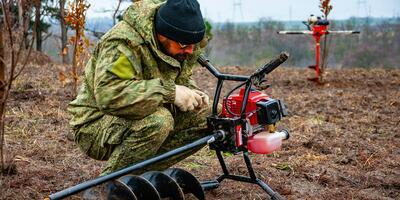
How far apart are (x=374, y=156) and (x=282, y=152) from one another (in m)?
0.78

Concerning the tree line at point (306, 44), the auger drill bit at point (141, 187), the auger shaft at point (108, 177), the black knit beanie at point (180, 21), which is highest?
the black knit beanie at point (180, 21)

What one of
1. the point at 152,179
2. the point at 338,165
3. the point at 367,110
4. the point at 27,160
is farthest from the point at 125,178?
the point at 367,110

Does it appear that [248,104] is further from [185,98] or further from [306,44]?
[306,44]

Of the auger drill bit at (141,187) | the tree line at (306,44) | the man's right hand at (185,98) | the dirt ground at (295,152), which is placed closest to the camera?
the auger drill bit at (141,187)

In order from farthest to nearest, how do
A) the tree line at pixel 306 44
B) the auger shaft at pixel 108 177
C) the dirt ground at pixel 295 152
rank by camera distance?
the tree line at pixel 306 44 → the dirt ground at pixel 295 152 → the auger shaft at pixel 108 177

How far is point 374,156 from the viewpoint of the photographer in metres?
4.68

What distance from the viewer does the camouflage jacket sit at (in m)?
2.84

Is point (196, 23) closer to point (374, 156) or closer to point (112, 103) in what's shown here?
point (112, 103)

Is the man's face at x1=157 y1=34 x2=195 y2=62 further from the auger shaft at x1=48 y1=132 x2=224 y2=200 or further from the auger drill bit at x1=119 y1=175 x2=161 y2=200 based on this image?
the auger drill bit at x1=119 y1=175 x2=161 y2=200

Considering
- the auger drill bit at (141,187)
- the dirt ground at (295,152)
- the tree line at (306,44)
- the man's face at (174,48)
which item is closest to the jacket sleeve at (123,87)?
the man's face at (174,48)

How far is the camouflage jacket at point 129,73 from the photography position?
284cm

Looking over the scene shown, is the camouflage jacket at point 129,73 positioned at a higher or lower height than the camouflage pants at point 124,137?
higher

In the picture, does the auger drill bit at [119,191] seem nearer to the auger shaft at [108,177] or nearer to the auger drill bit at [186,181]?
the auger shaft at [108,177]

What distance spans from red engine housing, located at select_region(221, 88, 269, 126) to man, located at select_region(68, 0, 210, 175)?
0.54 ft
